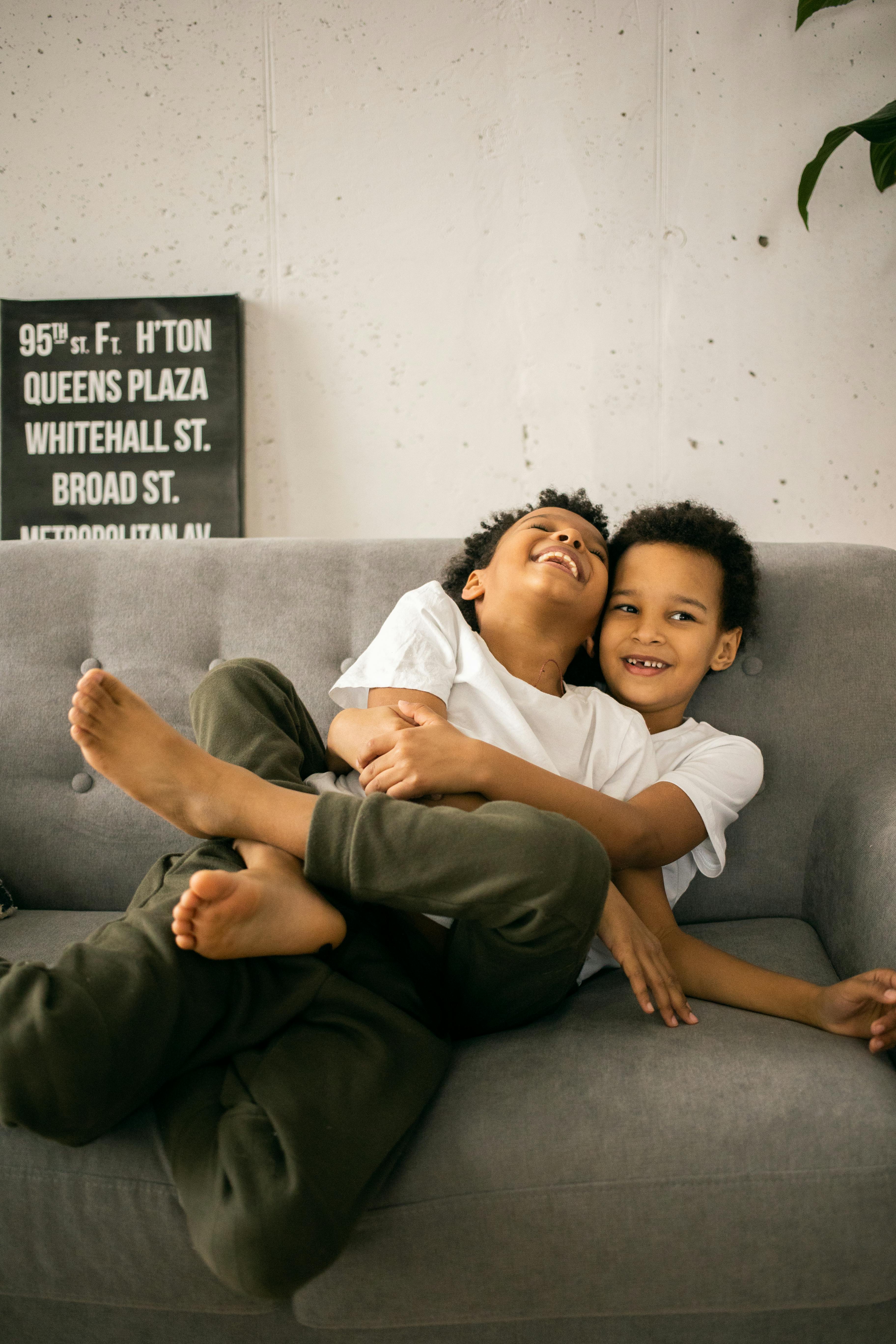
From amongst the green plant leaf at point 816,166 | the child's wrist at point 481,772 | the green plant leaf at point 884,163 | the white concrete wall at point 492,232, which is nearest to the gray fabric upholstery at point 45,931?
the child's wrist at point 481,772

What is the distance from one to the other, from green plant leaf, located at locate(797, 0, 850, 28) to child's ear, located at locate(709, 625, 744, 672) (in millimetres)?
1333

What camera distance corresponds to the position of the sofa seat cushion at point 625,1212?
0.72 m

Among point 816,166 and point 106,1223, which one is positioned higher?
point 816,166

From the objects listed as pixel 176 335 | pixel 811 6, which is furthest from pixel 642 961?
pixel 811 6

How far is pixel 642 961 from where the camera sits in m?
0.92

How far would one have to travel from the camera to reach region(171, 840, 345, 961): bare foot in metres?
0.73

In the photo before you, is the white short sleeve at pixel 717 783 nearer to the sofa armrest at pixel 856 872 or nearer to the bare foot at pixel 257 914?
the sofa armrest at pixel 856 872

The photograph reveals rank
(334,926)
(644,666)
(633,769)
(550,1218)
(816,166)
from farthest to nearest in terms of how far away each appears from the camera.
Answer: (816,166), (644,666), (633,769), (334,926), (550,1218)

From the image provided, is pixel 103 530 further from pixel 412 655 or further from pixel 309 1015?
pixel 309 1015

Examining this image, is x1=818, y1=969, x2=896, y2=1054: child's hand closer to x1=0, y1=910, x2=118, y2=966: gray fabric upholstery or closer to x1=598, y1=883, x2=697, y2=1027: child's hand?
x1=598, y1=883, x2=697, y2=1027: child's hand

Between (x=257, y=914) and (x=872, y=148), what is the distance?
184 cm

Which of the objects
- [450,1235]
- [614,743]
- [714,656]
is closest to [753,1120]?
[450,1235]

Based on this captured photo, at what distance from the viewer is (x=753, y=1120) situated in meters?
0.75

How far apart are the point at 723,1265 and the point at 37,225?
2255 millimetres
